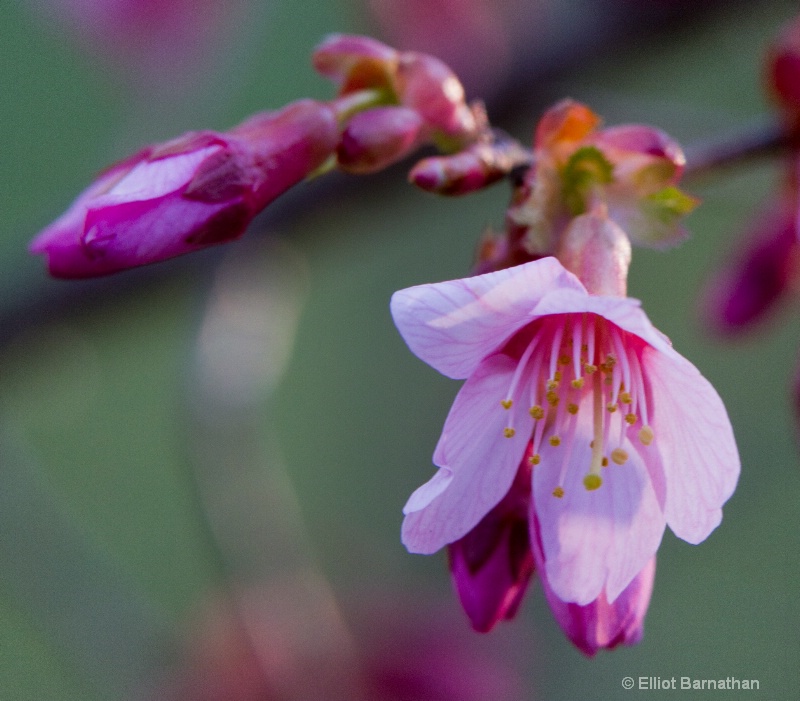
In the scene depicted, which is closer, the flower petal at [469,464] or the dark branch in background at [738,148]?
the flower petal at [469,464]

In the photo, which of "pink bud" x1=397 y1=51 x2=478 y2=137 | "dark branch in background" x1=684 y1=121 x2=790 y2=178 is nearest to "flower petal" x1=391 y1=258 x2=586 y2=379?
"pink bud" x1=397 y1=51 x2=478 y2=137

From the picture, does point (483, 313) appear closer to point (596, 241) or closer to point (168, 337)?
point (596, 241)

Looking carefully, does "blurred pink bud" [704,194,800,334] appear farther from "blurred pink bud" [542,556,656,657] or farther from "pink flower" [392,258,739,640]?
"blurred pink bud" [542,556,656,657]

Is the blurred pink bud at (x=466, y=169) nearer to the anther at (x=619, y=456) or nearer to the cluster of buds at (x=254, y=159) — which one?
the cluster of buds at (x=254, y=159)

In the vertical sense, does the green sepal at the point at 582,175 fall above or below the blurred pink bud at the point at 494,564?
above

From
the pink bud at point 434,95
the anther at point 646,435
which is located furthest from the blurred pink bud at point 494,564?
the pink bud at point 434,95

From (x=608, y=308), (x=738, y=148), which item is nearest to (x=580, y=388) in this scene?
(x=608, y=308)
